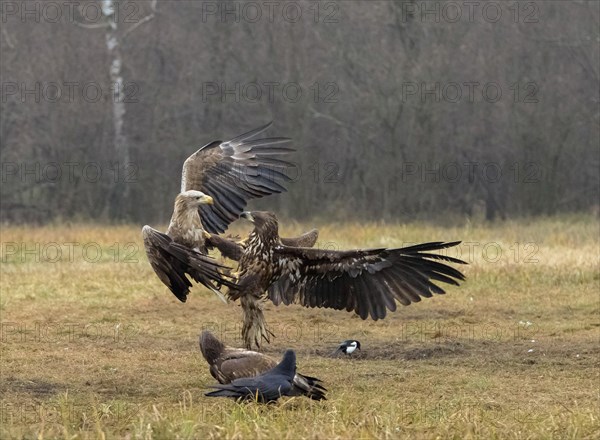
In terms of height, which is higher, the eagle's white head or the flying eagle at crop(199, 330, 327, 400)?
the eagle's white head

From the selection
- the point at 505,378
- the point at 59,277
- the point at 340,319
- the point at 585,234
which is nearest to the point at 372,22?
the point at 585,234

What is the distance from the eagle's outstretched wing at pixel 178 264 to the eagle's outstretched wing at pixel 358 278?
93 centimetres

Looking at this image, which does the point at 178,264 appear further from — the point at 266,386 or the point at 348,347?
the point at 348,347

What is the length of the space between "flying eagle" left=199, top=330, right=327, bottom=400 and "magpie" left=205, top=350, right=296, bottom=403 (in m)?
0.09

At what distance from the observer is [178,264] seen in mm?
7930

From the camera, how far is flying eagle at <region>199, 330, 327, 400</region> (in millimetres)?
7182

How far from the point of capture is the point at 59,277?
577 inches

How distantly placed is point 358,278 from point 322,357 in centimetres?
157

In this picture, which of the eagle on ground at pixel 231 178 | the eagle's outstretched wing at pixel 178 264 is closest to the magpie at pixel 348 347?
the eagle on ground at pixel 231 178
